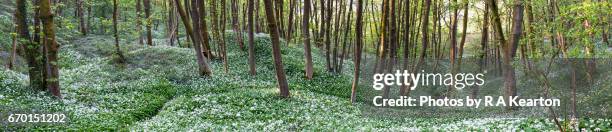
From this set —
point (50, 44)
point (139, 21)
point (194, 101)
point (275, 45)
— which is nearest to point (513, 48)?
point (275, 45)

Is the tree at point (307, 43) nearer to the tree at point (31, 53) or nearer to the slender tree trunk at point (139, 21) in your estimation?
the slender tree trunk at point (139, 21)

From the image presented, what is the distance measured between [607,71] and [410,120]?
51.0ft

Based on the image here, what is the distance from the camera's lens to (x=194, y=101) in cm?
2075

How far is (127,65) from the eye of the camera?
3095 centimetres

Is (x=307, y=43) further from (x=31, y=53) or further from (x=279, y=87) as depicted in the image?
(x=31, y=53)

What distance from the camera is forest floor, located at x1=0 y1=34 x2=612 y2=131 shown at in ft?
51.2

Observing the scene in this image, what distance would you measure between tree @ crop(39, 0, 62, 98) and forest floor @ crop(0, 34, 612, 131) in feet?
1.76

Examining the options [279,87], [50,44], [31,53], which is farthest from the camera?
[279,87]

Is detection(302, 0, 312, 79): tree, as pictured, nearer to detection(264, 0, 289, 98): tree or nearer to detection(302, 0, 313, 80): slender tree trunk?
detection(302, 0, 313, 80): slender tree trunk

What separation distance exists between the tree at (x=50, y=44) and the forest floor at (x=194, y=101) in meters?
0.54

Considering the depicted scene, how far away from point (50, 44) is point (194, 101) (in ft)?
19.3

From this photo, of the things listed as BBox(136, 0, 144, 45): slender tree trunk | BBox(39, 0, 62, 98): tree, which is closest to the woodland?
BBox(39, 0, 62, 98): tree

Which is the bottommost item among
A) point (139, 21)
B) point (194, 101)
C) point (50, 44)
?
point (194, 101)

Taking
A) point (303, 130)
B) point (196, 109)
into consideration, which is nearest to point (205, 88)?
point (196, 109)
